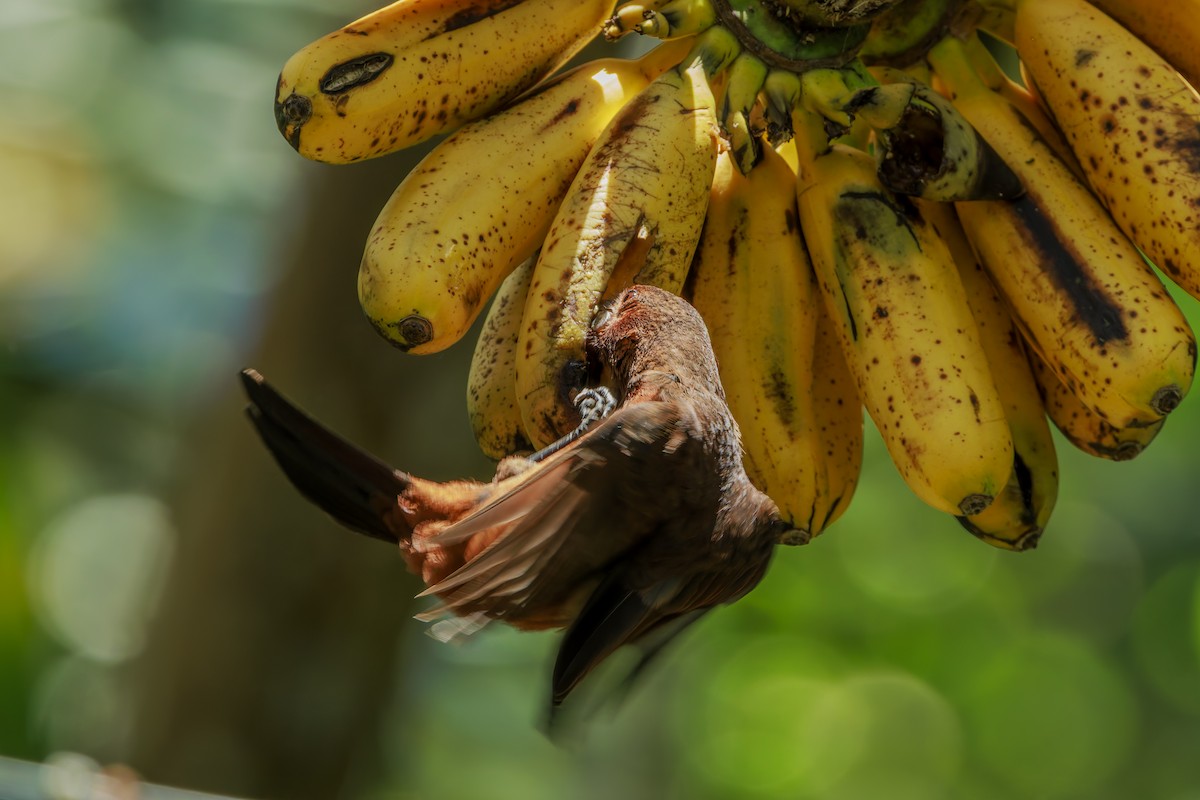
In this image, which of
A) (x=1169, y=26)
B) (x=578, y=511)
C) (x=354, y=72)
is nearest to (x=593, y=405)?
(x=578, y=511)

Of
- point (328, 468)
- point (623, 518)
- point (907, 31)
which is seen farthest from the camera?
point (328, 468)

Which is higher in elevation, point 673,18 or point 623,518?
point 673,18

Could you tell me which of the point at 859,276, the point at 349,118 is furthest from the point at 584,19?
the point at 859,276

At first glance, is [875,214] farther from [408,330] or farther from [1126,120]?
[408,330]

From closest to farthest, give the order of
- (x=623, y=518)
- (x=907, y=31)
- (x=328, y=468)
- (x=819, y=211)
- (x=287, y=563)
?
(x=623, y=518) < (x=819, y=211) < (x=907, y=31) < (x=328, y=468) < (x=287, y=563)

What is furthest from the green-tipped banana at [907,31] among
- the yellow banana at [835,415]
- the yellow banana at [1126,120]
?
the yellow banana at [835,415]

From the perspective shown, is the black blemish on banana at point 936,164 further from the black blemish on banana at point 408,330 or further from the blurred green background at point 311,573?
the blurred green background at point 311,573

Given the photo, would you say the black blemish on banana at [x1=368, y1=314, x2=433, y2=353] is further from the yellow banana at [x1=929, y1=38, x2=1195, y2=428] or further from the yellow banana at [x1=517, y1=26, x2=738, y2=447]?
the yellow banana at [x1=929, y1=38, x2=1195, y2=428]
